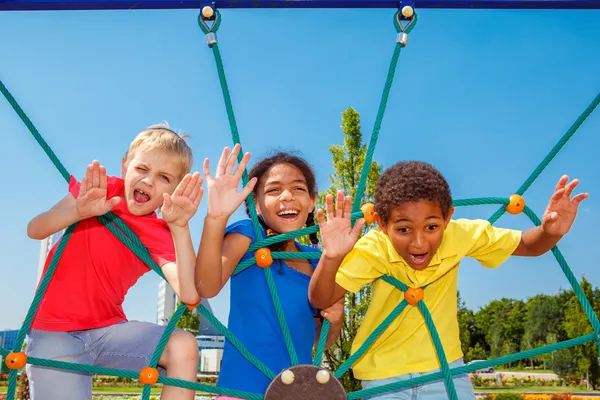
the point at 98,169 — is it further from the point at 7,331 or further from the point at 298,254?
the point at 7,331

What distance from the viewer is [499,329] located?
1416 inches

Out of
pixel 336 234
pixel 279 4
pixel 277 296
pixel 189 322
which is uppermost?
pixel 189 322

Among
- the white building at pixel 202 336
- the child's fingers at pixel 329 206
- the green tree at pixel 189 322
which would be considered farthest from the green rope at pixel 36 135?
the white building at pixel 202 336

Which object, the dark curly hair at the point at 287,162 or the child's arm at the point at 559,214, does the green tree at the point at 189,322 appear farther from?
the child's arm at the point at 559,214

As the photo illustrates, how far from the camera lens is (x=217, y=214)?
1290 millimetres

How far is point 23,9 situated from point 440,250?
1253 mm

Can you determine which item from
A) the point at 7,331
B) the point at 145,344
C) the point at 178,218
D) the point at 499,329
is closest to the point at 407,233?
the point at 178,218

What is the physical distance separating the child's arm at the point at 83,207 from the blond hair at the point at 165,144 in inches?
A: 10.2

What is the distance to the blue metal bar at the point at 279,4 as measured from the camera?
1470 mm

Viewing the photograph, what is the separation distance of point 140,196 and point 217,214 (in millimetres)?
331

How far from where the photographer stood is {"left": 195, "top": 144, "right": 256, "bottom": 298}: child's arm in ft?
4.25

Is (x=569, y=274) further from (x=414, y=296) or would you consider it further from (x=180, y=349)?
(x=180, y=349)

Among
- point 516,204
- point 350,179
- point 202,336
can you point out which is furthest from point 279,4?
point 202,336

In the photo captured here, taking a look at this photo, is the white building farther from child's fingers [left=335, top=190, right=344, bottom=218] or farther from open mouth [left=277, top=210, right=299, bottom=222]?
child's fingers [left=335, top=190, right=344, bottom=218]
